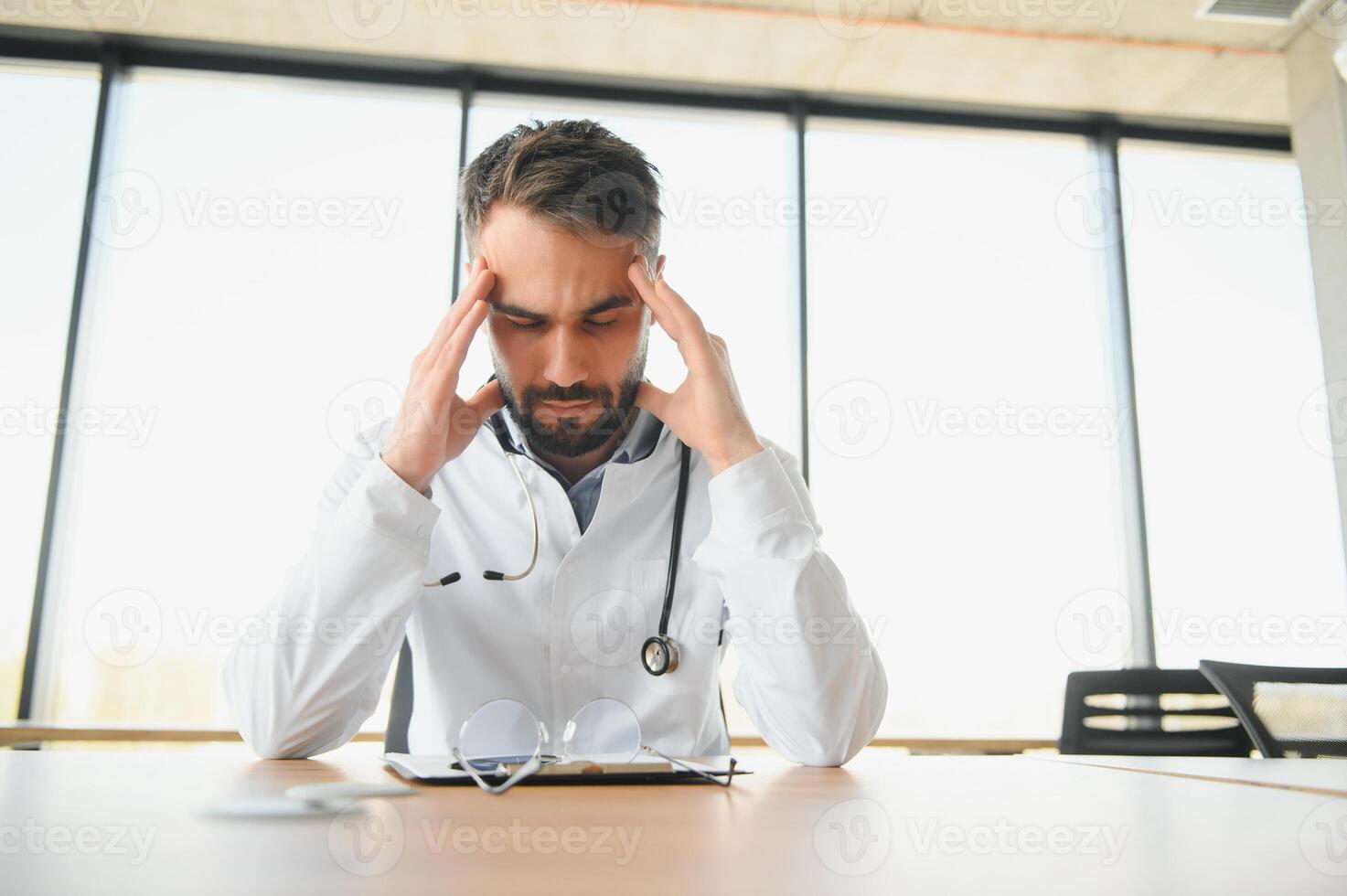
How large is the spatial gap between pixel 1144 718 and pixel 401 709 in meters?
1.70

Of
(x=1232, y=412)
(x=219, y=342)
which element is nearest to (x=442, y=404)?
(x=219, y=342)

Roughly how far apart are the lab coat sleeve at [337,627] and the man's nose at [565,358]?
286 mm

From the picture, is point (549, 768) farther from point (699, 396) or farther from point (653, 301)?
point (653, 301)

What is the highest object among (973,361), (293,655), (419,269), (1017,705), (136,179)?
(136,179)

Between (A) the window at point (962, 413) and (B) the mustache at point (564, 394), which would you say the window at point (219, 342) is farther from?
(B) the mustache at point (564, 394)

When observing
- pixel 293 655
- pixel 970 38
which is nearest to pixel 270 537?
pixel 293 655

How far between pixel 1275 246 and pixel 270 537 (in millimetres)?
4628

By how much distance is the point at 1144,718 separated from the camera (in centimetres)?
212

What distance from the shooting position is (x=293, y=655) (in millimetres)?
1252

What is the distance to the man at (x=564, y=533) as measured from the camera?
50.0 inches

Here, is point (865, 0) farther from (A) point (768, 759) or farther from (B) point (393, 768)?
(B) point (393, 768)

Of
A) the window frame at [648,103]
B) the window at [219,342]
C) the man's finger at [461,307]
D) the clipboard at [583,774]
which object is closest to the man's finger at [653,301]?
the man's finger at [461,307]

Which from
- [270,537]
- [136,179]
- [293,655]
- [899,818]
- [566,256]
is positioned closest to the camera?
[899,818]

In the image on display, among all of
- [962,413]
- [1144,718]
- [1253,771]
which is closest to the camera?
[1253,771]
